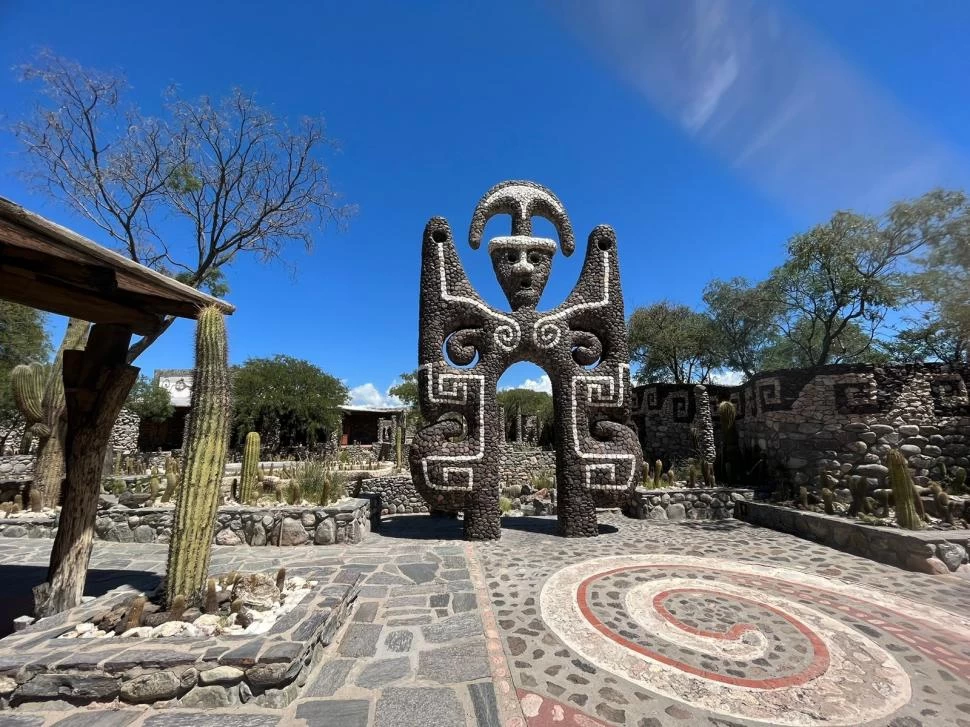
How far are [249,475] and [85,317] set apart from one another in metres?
4.77

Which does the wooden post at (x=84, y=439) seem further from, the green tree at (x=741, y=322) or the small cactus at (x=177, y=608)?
the green tree at (x=741, y=322)

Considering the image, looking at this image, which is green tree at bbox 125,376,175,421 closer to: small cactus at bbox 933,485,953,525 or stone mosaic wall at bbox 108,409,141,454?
stone mosaic wall at bbox 108,409,141,454

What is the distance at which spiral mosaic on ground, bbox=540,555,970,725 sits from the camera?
2986mm

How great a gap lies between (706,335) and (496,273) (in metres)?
21.0

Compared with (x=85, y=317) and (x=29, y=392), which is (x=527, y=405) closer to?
(x=29, y=392)

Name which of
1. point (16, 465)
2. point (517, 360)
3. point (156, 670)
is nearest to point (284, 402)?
point (16, 465)

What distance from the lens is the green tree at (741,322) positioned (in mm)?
23297

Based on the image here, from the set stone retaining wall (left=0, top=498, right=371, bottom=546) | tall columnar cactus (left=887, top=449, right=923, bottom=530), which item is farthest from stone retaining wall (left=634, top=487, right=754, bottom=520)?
stone retaining wall (left=0, top=498, right=371, bottom=546)

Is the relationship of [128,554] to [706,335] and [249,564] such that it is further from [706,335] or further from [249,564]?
[706,335]

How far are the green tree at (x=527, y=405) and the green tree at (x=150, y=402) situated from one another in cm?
2157

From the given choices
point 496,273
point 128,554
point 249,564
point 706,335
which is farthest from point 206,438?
point 706,335

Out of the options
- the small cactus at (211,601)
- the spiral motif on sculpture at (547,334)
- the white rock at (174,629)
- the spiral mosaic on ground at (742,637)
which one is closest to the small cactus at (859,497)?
the spiral mosaic on ground at (742,637)

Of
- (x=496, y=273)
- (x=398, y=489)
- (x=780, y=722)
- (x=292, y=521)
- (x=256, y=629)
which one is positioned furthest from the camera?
(x=398, y=489)

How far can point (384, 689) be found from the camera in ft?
9.77
